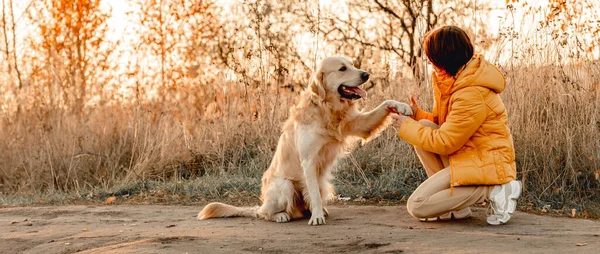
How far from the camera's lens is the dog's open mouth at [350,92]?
18.1ft

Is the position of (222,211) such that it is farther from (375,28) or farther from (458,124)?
(375,28)

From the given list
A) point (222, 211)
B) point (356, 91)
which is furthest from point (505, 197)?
point (222, 211)

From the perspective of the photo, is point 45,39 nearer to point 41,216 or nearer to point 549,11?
point 41,216

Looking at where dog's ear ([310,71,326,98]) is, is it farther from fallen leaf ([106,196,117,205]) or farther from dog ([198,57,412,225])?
fallen leaf ([106,196,117,205])

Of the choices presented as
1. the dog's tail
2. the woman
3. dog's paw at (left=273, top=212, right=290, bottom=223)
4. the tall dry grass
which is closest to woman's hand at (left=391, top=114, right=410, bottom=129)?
the woman

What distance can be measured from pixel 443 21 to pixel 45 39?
24.9 ft

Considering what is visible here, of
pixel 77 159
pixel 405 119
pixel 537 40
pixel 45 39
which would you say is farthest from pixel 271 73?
pixel 45 39

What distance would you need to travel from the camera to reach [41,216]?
679cm

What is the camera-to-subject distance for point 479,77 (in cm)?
480

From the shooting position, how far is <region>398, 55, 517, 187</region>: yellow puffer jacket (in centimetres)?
480

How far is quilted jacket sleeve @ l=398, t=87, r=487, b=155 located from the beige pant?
0.23m

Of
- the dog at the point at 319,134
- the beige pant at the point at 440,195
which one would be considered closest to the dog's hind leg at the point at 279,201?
the dog at the point at 319,134

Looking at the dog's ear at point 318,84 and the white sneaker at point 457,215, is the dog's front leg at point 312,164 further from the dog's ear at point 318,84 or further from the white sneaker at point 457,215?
the white sneaker at point 457,215

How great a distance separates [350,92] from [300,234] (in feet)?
3.88
